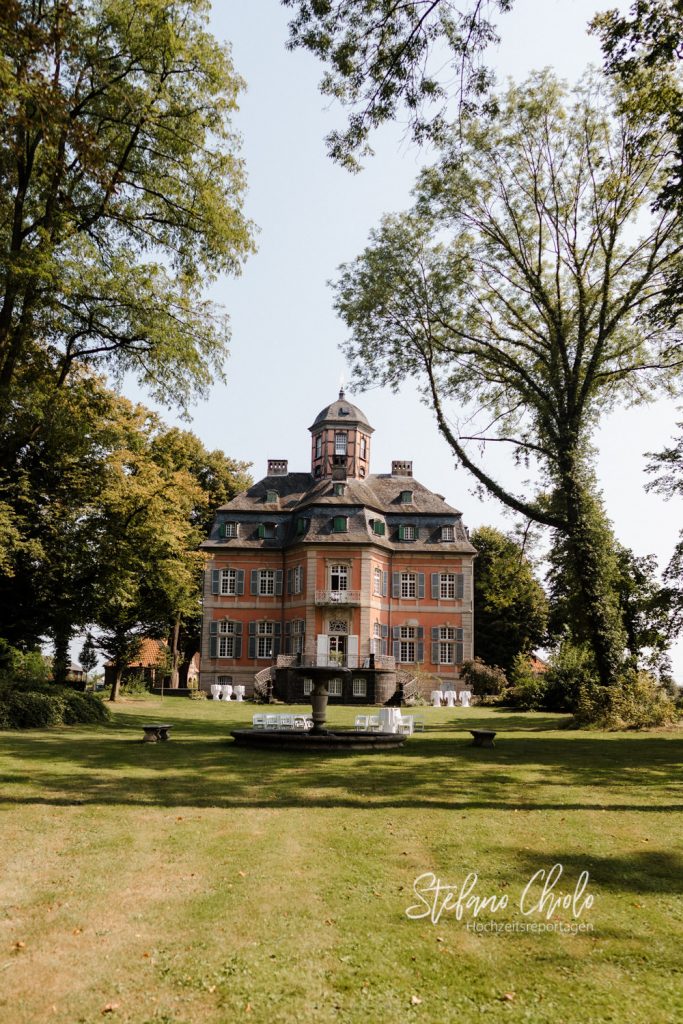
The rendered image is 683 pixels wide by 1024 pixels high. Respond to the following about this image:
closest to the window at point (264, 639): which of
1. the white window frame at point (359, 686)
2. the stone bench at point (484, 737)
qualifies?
the white window frame at point (359, 686)

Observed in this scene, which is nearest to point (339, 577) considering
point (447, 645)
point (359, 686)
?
point (359, 686)

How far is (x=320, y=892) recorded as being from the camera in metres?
5.63

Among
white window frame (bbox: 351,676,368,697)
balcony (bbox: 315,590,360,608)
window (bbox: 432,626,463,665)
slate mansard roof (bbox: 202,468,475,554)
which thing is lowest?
white window frame (bbox: 351,676,368,697)

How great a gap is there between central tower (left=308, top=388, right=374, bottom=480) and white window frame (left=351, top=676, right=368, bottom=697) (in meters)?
13.2

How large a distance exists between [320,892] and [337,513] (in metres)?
33.9

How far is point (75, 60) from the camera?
1427cm

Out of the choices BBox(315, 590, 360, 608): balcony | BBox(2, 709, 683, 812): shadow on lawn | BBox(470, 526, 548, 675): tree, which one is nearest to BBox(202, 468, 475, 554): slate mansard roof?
BBox(315, 590, 360, 608): balcony

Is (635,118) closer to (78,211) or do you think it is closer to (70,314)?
(78,211)

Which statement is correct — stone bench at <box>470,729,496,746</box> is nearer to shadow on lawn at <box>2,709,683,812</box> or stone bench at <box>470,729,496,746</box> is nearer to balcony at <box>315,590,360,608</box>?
shadow on lawn at <box>2,709,683,812</box>

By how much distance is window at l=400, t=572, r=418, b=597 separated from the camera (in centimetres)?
4034

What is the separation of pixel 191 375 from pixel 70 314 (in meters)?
2.84

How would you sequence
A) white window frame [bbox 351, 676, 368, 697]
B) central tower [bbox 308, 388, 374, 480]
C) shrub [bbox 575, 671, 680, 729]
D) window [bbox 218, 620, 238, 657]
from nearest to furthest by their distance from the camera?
shrub [bbox 575, 671, 680, 729] → white window frame [bbox 351, 676, 368, 697] → window [bbox 218, 620, 238, 657] → central tower [bbox 308, 388, 374, 480]

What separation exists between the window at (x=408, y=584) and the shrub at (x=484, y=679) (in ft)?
17.2

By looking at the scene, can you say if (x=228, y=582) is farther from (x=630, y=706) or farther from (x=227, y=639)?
(x=630, y=706)
